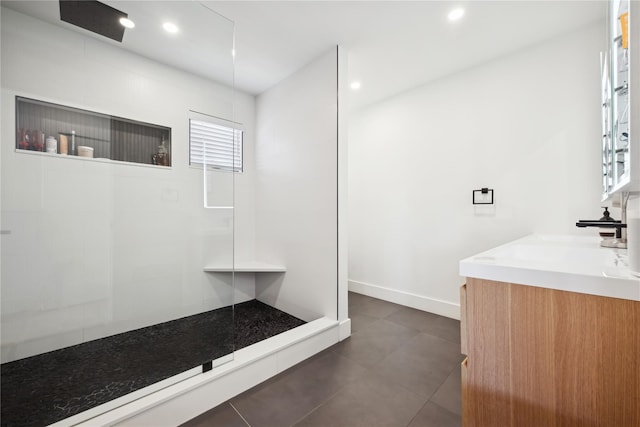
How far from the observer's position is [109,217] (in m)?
1.77

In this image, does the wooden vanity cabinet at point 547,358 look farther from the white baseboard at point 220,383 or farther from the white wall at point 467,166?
the white wall at point 467,166

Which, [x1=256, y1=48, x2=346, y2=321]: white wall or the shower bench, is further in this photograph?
the shower bench

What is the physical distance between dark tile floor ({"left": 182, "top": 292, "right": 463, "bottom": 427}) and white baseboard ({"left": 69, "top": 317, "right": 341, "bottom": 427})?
5 centimetres

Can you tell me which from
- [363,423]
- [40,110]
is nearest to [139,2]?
[40,110]

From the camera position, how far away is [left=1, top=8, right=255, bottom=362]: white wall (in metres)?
1.42

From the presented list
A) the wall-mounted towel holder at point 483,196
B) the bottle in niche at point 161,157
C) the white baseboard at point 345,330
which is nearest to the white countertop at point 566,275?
the white baseboard at point 345,330

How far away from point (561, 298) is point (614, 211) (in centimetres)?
186

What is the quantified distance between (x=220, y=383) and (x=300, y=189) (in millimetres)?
1778

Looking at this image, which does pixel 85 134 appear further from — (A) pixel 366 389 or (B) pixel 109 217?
(A) pixel 366 389

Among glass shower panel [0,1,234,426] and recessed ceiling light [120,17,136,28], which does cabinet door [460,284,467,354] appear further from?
recessed ceiling light [120,17,136,28]

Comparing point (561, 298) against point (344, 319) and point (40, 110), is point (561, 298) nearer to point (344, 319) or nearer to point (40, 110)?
point (344, 319)

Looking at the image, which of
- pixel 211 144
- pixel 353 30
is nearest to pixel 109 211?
pixel 211 144

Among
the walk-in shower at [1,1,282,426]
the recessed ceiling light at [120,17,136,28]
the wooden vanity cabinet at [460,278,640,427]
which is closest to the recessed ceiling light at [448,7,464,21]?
the walk-in shower at [1,1,282,426]

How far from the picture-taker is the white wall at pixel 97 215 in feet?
4.65
